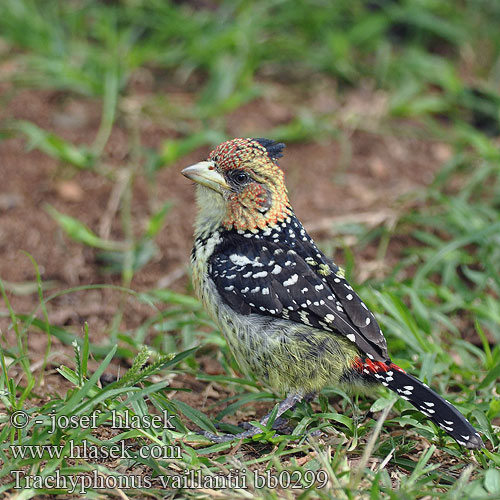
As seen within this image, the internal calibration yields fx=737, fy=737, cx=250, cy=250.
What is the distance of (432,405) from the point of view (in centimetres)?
325

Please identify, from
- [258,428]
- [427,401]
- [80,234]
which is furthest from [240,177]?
[80,234]

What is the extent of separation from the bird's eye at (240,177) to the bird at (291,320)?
0.14 m

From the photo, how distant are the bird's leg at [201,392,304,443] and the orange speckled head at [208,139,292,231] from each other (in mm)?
878

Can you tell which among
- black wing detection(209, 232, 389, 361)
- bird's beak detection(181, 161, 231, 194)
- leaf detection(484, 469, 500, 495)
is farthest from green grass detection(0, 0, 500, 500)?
bird's beak detection(181, 161, 231, 194)

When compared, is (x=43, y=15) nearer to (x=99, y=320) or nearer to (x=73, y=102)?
(x=73, y=102)

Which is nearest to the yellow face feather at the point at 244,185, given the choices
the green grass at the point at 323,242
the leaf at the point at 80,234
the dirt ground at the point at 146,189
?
the green grass at the point at 323,242

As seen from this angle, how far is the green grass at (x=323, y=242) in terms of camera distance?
10.3ft

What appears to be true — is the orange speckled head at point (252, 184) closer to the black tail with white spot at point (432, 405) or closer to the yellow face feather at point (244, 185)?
the yellow face feather at point (244, 185)

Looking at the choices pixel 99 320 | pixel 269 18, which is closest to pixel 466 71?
pixel 269 18

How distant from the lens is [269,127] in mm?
6410

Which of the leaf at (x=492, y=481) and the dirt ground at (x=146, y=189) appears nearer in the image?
the leaf at (x=492, y=481)

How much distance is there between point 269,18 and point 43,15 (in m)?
2.12

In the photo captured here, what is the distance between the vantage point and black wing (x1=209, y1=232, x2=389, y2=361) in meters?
3.43

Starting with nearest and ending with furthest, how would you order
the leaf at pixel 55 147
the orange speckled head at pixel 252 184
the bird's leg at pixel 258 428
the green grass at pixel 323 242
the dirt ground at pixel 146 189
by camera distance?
the green grass at pixel 323 242, the bird's leg at pixel 258 428, the orange speckled head at pixel 252 184, the dirt ground at pixel 146 189, the leaf at pixel 55 147
